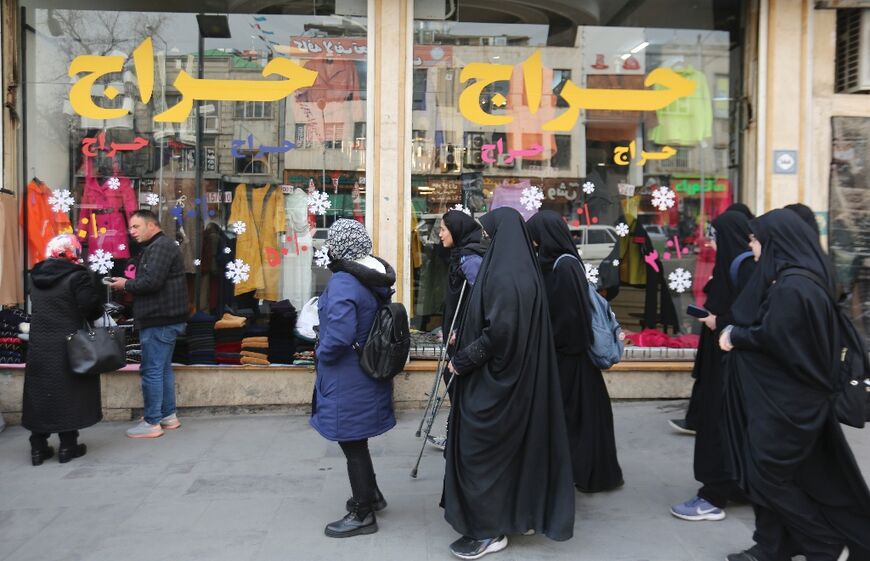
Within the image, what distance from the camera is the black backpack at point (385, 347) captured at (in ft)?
13.6

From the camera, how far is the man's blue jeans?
20.5ft

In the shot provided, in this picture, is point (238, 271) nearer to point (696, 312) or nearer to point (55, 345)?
point (55, 345)

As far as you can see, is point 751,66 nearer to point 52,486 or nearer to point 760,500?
point 760,500

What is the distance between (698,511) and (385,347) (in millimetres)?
2039

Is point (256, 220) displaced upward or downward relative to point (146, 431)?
upward

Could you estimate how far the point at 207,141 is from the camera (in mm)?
7438

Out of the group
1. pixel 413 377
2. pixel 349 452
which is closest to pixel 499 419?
pixel 349 452

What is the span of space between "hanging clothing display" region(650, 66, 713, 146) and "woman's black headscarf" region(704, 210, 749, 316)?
2.74 m

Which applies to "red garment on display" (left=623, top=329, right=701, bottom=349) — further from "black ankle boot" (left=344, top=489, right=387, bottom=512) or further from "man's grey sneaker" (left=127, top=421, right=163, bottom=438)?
"man's grey sneaker" (left=127, top=421, right=163, bottom=438)

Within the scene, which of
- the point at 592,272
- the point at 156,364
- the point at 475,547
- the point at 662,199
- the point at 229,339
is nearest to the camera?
the point at 475,547

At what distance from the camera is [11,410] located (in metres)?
6.76

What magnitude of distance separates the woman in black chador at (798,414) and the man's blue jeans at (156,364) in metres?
4.31

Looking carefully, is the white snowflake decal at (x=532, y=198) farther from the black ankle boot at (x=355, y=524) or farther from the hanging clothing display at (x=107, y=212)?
the black ankle boot at (x=355, y=524)

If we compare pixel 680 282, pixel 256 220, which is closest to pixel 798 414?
pixel 680 282
